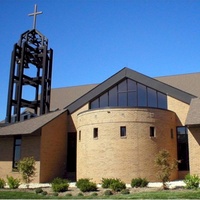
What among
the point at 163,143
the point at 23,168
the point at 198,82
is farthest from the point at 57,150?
the point at 198,82

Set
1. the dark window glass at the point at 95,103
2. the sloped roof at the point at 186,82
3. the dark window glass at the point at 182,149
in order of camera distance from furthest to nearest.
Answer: the sloped roof at the point at 186,82
the dark window glass at the point at 95,103
the dark window glass at the point at 182,149

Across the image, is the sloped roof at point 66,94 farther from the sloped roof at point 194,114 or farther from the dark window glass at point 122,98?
the sloped roof at point 194,114

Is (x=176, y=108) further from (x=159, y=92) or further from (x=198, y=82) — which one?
(x=198, y=82)

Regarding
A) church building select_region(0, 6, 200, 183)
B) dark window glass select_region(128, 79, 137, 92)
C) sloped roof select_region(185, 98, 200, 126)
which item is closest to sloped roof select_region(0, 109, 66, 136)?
church building select_region(0, 6, 200, 183)

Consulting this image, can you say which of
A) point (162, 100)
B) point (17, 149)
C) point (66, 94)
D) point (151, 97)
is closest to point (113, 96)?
point (151, 97)

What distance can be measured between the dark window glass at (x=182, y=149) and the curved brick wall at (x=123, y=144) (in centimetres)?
72

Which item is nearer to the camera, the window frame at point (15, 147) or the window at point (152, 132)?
the window at point (152, 132)

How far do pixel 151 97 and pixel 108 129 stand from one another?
554cm

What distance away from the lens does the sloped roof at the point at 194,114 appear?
2119 centimetres

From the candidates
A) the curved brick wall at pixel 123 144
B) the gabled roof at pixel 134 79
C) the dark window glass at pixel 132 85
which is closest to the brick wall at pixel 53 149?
the gabled roof at pixel 134 79

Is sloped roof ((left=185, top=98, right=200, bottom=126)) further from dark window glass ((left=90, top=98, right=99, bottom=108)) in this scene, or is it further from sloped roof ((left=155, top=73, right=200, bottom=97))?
dark window glass ((left=90, top=98, right=99, bottom=108))

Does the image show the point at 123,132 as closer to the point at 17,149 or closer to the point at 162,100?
the point at 162,100

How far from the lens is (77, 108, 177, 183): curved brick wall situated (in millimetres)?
22297

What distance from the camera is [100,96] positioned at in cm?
2795
